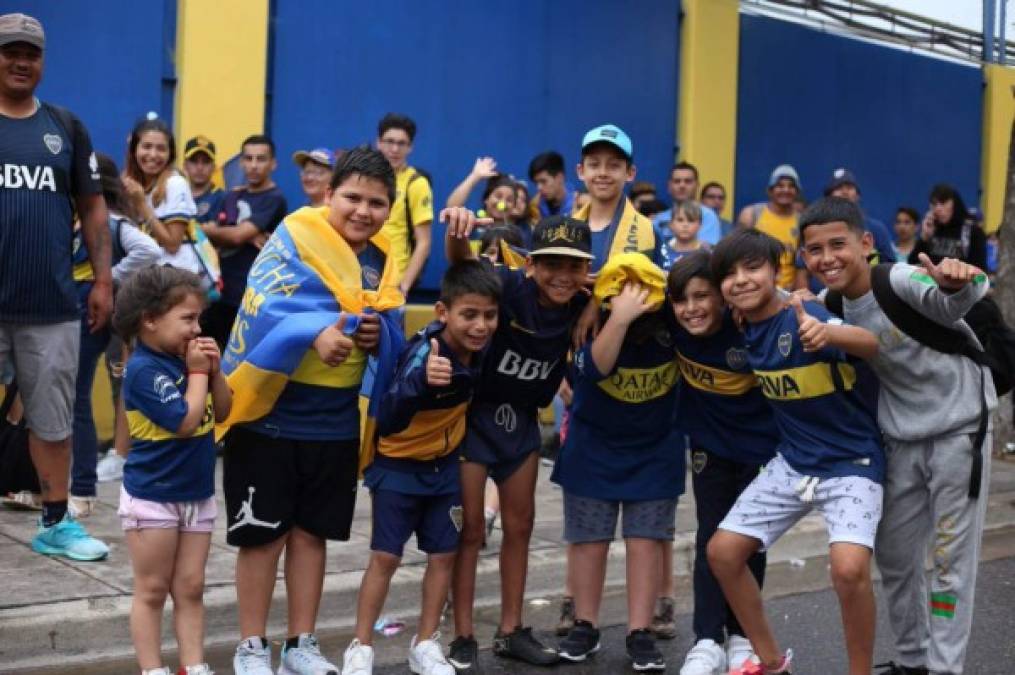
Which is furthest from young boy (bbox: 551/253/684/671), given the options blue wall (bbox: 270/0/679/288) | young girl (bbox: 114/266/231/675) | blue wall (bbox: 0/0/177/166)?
blue wall (bbox: 270/0/679/288)

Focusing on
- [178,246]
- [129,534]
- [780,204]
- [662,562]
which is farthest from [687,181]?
[129,534]

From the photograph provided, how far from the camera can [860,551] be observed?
482 centimetres

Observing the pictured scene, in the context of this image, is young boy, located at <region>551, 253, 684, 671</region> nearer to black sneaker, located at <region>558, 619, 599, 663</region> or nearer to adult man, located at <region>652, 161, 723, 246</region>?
black sneaker, located at <region>558, 619, 599, 663</region>

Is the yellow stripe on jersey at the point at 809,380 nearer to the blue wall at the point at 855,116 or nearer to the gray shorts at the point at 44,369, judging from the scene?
the gray shorts at the point at 44,369

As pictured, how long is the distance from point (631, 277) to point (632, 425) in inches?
23.9

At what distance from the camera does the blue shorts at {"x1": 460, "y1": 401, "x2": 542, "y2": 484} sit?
216 inches

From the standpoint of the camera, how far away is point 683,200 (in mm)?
10859

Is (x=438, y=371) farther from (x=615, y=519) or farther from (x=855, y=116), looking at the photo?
(x=855, y=116)

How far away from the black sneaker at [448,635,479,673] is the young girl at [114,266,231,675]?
0.99 m

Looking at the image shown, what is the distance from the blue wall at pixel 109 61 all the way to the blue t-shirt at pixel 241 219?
2.79 ft

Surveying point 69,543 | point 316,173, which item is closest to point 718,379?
point 69,543

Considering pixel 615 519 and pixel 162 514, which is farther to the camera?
pixel 615 519

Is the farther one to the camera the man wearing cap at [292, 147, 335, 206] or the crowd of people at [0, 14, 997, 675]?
the man wearing cap at [292, 147, 335, 206]

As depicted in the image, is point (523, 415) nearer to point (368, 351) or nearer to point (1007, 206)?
point (368, 351)
